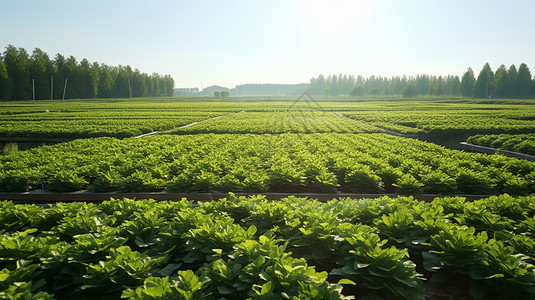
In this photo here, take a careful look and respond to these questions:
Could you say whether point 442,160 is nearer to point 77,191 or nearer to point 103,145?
point 77,191

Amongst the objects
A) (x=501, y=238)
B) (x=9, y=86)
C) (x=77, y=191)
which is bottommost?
(x=77, y=191)

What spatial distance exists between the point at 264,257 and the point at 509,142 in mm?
18103

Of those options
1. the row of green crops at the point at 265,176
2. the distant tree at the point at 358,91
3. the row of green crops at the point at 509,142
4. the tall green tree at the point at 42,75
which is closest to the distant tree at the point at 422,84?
the distant tree at the point at 358,91

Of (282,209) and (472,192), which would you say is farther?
(472,192)

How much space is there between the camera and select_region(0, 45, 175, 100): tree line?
7912cm

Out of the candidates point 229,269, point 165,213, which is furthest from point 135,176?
point 229,269

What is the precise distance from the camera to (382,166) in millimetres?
9344

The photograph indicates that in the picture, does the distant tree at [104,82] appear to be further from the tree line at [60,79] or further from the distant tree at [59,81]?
the distant tree at [59,81]

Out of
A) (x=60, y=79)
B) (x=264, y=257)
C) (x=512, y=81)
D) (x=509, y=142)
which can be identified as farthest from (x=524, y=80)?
(x=60, y=79)

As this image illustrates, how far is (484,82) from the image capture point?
334ft

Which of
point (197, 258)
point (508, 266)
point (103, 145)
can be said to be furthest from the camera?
point (103, 145)

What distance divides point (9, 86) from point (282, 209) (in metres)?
98.5

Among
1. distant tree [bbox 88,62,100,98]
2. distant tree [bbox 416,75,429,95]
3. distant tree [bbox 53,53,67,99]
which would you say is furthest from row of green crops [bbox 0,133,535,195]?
distant tree [bbox 416,75,429,95]

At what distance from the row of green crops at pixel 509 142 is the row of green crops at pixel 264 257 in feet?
42.7
